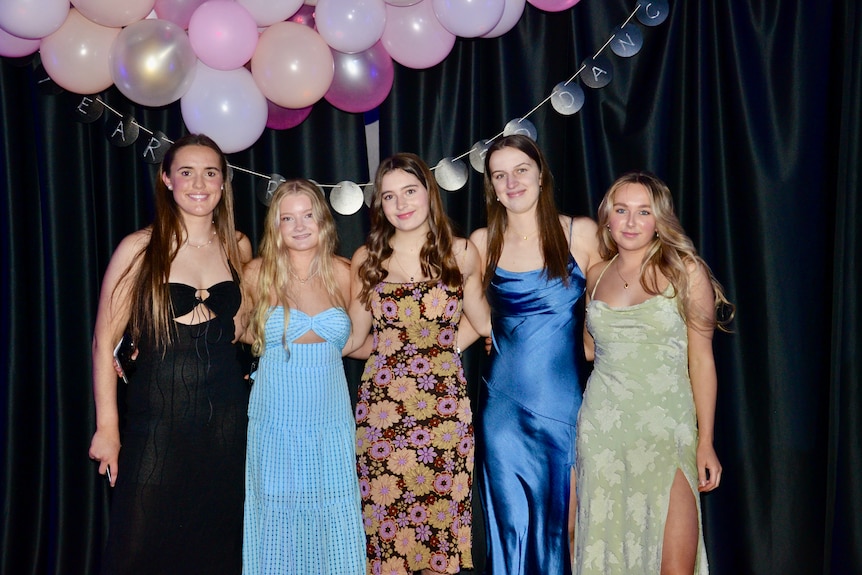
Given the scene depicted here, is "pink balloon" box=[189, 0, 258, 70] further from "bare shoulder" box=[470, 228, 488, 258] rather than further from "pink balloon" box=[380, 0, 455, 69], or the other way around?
"bare shoulder" box=[470, 228, 488, 258]

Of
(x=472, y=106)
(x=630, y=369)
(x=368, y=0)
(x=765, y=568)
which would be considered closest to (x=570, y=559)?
(x=630, y=369)

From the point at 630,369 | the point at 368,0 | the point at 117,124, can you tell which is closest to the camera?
the point at 630,369

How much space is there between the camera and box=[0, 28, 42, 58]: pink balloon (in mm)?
2625

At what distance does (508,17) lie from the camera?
2.77m

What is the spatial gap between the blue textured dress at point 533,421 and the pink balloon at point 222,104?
41.8 inches

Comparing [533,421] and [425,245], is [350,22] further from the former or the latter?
[533,421]

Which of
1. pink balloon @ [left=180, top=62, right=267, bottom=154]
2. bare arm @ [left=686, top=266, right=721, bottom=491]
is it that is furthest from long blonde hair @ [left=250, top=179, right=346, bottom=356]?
bare arm @ [left=686, top=266, right=721, bottom=491]

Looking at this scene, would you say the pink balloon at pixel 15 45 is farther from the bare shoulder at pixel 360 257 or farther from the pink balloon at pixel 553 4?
the pink balloon at pixel 553 4

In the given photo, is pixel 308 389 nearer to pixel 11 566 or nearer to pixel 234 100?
pixel 234 100

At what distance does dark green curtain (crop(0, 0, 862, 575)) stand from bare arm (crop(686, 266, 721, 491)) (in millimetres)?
640

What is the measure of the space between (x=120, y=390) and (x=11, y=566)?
2.71ft

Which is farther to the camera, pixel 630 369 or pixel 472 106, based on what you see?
pixel 472 106

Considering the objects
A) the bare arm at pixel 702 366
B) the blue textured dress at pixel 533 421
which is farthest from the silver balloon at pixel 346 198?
the bare arm at pixel 702 366

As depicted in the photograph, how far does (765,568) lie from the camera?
120 inches
